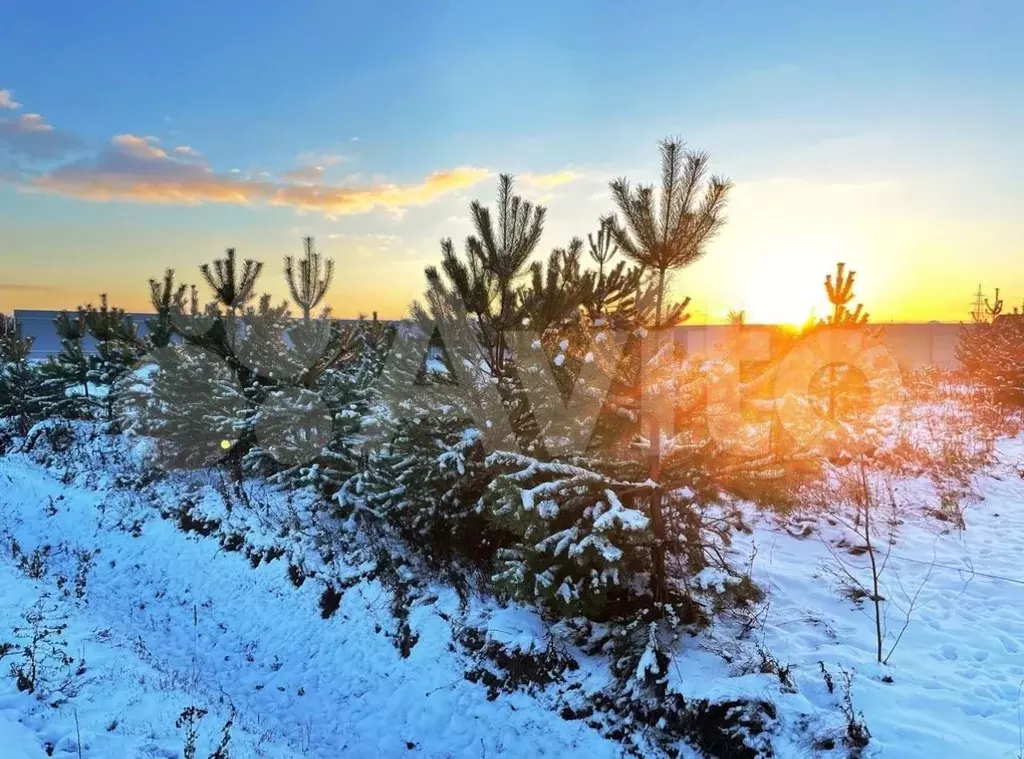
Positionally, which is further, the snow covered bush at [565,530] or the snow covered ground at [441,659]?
the snow covered bush at [565,530]

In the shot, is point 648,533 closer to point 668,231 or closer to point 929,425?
point 668,231

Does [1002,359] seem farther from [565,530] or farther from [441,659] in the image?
[441,659]

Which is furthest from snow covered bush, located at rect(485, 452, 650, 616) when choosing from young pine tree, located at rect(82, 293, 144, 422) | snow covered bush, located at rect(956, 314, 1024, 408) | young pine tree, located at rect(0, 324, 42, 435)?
young pine tree, located at rect(0, 324, 42, 435)

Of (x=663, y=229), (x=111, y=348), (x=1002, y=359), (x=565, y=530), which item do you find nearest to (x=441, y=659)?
(x=565, y=530)

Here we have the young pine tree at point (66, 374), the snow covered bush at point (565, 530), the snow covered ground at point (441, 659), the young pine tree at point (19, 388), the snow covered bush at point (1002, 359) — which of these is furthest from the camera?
the young pine tree at point (19, 388)

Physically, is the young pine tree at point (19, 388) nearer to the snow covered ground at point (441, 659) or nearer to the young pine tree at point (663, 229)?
the snow covered ground at point (441, 659)

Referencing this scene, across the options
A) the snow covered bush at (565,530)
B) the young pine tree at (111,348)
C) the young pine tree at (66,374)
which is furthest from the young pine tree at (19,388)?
the snow covered bush at (565,530)

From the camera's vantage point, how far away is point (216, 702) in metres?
5.73

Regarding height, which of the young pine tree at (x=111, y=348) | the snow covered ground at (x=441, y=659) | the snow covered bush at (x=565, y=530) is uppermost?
the young pine tree at (x=111, y=348)

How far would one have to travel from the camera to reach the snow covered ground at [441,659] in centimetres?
421

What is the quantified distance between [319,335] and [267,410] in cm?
164

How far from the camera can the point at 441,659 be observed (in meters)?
5.87

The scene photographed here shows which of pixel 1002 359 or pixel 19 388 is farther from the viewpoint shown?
pixel 19 388

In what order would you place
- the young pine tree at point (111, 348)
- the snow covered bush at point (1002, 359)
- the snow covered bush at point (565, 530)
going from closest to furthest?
the snow covered bush at point (565, 530), the young pine tree at point (111, 348), the snow covered bush at point (1002, 359)
